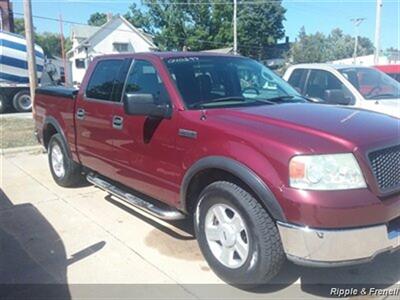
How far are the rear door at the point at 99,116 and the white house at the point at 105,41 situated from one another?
4492 cm

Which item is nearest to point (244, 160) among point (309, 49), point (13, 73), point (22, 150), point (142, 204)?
point (142, 204)

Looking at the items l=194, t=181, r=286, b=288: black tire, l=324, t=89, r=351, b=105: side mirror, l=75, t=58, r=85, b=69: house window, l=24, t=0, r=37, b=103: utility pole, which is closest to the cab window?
l=324, t=89, r=351, b=105: side mirror

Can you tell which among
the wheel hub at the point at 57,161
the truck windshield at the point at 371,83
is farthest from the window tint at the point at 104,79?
the truck windshield at the point at 371,83

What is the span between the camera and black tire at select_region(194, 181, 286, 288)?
3354 millimetres

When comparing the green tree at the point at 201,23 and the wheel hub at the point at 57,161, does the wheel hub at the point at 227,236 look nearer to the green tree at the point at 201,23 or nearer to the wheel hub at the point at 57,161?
the wheel hub at the point at 57,161

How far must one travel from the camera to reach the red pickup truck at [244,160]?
10.2ft

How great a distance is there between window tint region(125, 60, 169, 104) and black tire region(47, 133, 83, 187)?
1865mm

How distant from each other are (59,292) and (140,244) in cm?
107

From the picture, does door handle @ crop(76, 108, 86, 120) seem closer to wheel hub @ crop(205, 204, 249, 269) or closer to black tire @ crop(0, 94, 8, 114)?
wheel hub @ crop(205, 204, 249, 269)

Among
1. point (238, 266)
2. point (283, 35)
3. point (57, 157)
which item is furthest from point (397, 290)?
point (283, 35)

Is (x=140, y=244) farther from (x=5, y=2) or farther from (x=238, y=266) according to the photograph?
(x=5, y=2)

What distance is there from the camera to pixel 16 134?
1188 cm

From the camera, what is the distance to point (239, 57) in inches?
205

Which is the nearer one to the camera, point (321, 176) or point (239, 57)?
point (321, 176)
